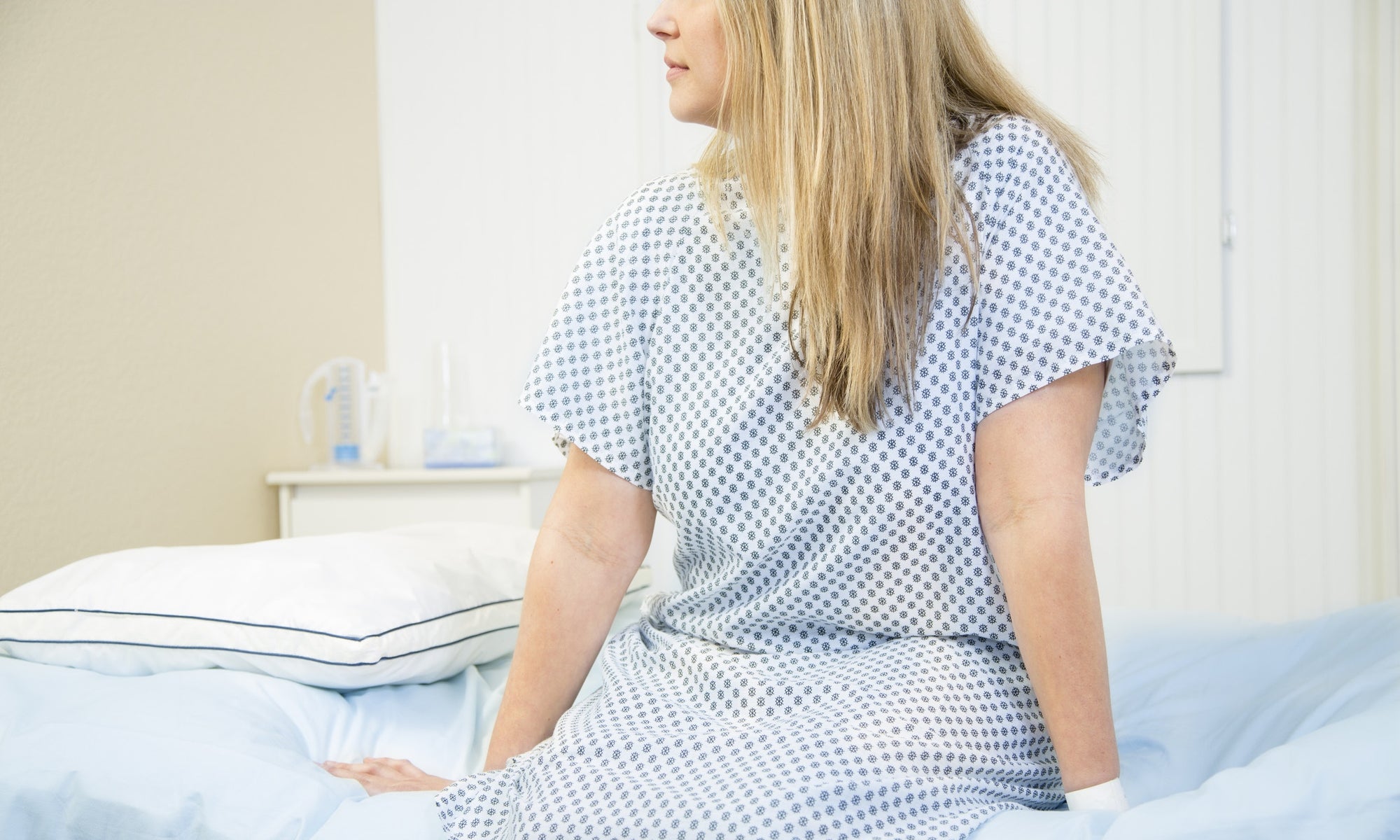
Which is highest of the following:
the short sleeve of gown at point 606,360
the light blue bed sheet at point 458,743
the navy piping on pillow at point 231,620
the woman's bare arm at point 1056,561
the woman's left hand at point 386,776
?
the short sleeve of gown at point 606,360

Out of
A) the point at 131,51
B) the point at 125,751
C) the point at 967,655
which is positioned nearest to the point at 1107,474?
the point at 967,655

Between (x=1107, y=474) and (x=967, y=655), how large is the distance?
250 mm

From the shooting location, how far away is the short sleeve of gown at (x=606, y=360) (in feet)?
2.89

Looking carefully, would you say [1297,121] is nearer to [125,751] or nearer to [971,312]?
[971,312]

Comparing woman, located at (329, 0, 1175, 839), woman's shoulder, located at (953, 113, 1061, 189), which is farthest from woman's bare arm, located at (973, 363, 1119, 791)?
woman's shoulder, located at (953, 113, 1061, 189)

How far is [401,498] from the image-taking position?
7.66 feet

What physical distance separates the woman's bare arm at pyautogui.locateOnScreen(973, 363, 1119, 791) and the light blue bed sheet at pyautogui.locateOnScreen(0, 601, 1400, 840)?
62 mm

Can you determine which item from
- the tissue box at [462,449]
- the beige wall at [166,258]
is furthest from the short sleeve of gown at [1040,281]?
the tissue box at [462,449]

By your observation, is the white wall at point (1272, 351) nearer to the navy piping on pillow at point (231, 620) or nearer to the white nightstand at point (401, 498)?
the white nightstand at point (401, 498)

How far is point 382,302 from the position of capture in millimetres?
2887

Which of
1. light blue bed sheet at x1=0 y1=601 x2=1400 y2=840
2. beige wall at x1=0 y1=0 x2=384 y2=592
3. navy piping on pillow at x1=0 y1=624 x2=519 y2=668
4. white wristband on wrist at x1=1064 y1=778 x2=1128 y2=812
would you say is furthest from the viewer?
beige wall at x1=0 y1=0 x2=384 y2=592

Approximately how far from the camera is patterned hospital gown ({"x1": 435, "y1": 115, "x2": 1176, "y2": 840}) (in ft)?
2.22

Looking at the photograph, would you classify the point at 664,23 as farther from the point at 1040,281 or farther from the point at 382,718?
the point at 382,718

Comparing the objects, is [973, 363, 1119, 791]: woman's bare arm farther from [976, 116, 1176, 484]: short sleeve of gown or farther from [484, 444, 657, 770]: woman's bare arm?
[484, 444, 657, 770]: woman's bare arm
